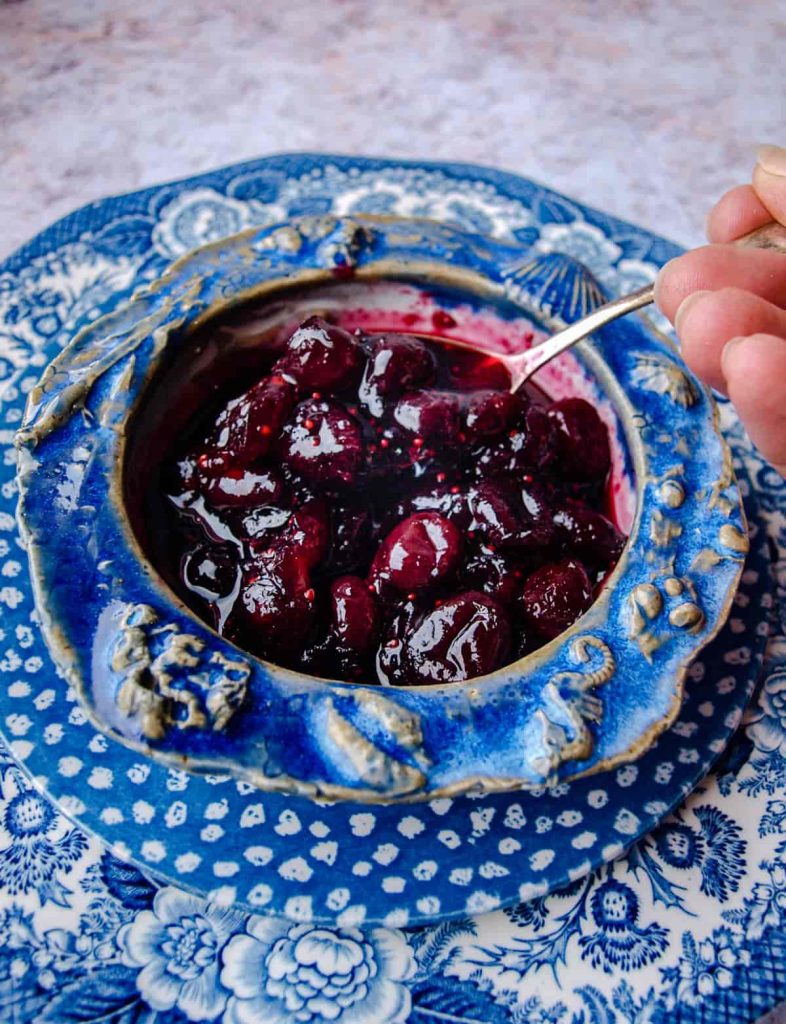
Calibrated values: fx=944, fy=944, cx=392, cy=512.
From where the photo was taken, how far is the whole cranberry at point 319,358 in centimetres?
133

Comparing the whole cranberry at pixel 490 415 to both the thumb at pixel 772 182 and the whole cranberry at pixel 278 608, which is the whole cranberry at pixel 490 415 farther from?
the thumb at pixel 772 182

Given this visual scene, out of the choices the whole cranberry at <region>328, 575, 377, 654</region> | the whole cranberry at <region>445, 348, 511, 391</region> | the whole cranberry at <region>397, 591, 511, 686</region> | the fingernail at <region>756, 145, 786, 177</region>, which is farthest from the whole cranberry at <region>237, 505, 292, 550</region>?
the fingernail at <region>756, 145, 786, 177</region>

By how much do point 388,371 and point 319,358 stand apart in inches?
4.1

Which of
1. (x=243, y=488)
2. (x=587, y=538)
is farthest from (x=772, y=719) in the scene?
(x=243, y=488)

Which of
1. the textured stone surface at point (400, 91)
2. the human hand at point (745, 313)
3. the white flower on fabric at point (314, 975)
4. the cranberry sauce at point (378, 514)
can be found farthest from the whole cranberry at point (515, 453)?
the textured stone surface at point (400, 91)

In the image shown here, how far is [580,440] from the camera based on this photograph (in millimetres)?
1362

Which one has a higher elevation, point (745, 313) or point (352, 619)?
point (745, 313)

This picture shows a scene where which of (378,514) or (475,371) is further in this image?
(475,371)

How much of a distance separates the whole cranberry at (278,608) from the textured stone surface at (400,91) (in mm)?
1128

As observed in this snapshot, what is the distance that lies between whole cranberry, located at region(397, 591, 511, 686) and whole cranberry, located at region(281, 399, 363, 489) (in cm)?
25

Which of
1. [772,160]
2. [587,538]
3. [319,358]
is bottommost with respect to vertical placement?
[587,538]

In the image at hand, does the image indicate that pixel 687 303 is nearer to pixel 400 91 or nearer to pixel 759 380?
pixel 759 380

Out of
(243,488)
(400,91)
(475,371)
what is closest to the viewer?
(243,488)

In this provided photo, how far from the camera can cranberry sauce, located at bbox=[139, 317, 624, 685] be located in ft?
3.81
